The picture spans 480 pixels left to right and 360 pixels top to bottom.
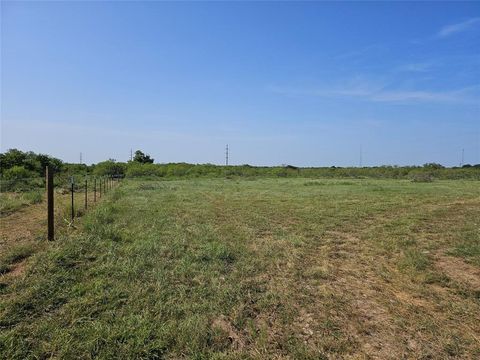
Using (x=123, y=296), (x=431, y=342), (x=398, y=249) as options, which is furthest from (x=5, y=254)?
(x=398, y=249)

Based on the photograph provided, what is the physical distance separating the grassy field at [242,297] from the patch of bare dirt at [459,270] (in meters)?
0.02

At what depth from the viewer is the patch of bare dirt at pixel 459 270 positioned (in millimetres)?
5282

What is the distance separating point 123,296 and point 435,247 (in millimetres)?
6202

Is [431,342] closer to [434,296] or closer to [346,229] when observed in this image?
[434,296]

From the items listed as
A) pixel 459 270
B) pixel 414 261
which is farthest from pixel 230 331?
pixel 459 270

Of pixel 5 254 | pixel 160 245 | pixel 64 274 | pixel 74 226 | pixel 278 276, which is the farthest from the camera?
pixel 74 226

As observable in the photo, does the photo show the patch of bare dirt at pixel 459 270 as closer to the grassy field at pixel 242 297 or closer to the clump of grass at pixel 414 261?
the grassy field at pixel 242 297

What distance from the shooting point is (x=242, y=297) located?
4551mm

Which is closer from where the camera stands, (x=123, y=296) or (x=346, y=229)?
(x=123, y=296)

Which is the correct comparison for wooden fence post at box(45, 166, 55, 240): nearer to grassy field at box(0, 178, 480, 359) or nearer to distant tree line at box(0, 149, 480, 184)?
grassy field at box(0, 178, 480, 359)

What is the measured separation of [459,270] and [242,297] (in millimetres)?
3706

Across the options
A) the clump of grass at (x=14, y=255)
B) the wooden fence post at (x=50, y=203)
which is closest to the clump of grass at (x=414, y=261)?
the clump of grass at (x=14, y=255)

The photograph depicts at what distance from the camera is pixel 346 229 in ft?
32.0

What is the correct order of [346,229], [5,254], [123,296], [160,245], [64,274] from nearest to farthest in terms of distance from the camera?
[123,296]
[64,274]
[5,254]
[160,245]
[346,229]
